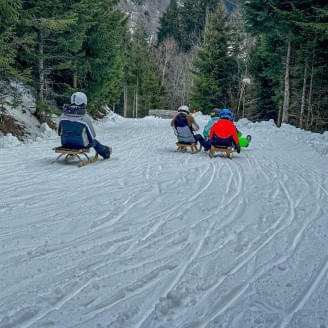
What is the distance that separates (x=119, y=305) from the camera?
244cm

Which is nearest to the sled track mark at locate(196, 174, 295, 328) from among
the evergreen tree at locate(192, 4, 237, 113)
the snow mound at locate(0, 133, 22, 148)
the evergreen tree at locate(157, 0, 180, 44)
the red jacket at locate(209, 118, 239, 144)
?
the red jacket at locate(209, 118, 239, 144)

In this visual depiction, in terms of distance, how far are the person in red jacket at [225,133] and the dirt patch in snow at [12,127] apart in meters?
6.71

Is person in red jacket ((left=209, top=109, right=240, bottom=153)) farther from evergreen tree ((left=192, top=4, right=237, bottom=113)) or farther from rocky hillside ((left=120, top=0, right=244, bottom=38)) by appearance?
rocky hillside ((left=120, top=0, right=244, bottom=38))

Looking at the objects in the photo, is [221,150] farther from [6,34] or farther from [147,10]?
[147,10]

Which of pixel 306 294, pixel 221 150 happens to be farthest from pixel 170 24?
pixel 306 294

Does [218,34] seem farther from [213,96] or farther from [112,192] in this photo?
[112,192]

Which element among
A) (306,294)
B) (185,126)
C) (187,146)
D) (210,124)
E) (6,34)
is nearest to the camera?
(306,294)

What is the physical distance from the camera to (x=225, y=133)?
913 centimetres

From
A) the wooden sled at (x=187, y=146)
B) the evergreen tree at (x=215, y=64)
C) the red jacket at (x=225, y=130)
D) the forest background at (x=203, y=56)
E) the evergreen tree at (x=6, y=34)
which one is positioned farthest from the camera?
the evergreen tree at (x=215, y=64)

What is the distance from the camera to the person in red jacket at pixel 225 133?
912 cm

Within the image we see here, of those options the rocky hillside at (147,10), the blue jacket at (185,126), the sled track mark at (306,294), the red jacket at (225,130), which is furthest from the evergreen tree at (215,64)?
the rocky hillside at (147,10)

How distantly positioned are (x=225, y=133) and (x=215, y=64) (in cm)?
2233

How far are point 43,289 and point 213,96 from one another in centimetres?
2888

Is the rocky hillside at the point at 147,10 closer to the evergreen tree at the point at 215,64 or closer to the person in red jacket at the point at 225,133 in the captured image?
the evergreen tree at the point at 215,64
